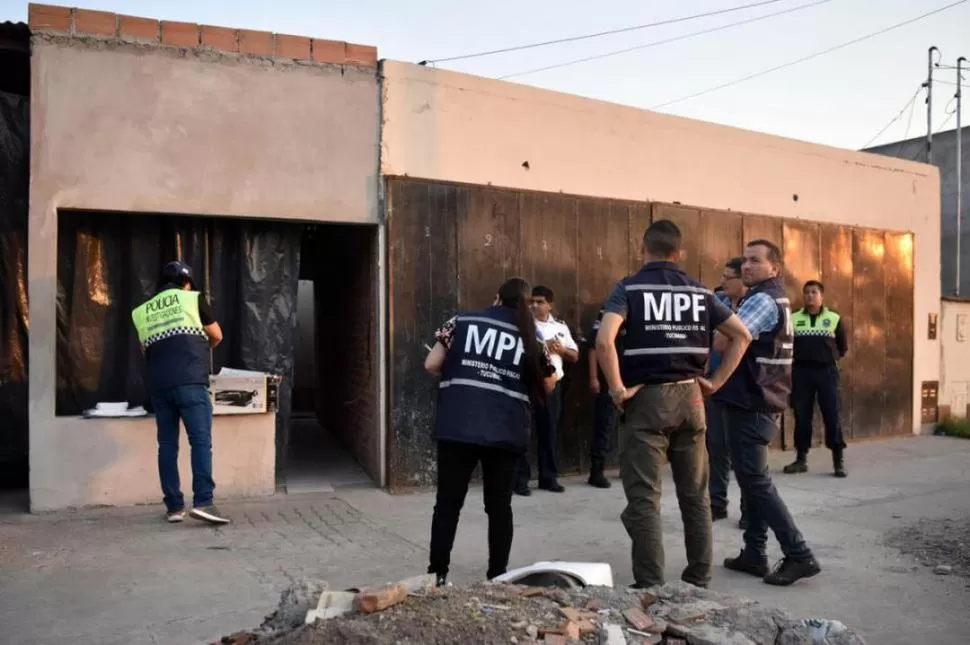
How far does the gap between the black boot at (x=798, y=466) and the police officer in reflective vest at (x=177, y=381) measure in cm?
557

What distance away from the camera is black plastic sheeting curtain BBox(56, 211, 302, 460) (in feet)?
21.5

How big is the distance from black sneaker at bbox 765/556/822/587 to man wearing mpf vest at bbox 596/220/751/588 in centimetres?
52

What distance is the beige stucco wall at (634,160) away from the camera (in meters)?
7.38

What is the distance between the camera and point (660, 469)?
168 inches

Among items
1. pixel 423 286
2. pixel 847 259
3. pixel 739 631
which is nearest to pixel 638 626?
pixel 739 631

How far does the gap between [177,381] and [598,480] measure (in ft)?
12.5

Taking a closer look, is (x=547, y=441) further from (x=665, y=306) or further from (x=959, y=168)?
(x=959, y=168)

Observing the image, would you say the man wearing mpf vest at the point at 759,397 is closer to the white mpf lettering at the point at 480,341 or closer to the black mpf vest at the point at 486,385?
the black mpf vest at the point at 486,385

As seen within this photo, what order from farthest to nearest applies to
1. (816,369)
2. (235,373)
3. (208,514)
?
(816,369), (235,373), (208,514)

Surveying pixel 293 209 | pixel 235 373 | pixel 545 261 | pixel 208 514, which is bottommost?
pixel 208 514

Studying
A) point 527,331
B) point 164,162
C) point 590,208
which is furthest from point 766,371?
point 164,162

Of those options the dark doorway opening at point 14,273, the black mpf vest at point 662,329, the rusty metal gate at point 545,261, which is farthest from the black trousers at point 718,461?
the dark doorway opening at point 14,273

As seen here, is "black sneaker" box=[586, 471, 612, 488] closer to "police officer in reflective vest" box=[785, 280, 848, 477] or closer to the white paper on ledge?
"police officer in reflective vest" box=[785, 280, 848, 477]

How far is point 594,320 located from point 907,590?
13.5 feet
